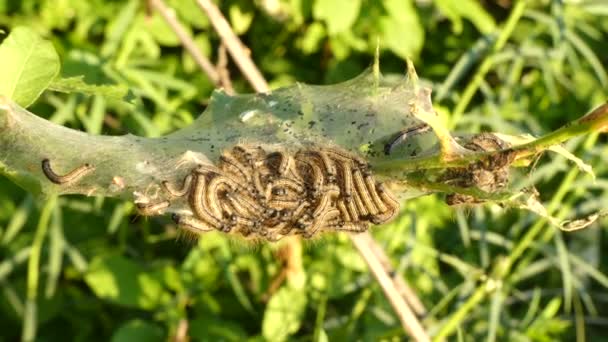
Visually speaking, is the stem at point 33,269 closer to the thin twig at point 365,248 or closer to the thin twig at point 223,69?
the thin twig at point 223,69

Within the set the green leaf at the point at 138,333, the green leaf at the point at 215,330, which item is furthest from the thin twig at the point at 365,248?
the green leaf at the point at 138,333

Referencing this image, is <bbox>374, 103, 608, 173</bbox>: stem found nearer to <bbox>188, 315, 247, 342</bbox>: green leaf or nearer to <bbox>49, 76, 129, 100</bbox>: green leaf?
<bbox>49, 76, 129, 100</bbox>: green leaf

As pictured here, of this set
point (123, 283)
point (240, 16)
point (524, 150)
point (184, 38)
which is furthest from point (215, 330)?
Result: point (524, 150)

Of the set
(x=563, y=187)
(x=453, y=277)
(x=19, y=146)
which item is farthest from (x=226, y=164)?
(x=453, y=277)

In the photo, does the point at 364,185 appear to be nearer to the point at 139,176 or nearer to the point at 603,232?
the point at 139,176

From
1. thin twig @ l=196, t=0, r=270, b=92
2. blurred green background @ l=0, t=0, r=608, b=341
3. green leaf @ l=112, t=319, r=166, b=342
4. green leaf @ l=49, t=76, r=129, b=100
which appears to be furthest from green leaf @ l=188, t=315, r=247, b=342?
green leaf @ l=49, t=76, r=129, b=100
